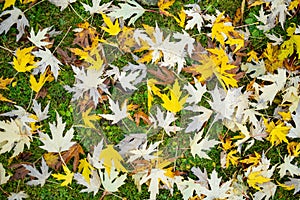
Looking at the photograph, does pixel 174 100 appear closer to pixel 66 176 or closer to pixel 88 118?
pixel 88 118

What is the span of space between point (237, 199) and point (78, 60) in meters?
1.00

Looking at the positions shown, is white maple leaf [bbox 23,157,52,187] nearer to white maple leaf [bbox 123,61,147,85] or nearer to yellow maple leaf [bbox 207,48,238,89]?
white maple leaf [bbox 123,61,147,85]

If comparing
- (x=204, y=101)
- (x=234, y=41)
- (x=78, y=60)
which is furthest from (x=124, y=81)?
(x=234, y=41)

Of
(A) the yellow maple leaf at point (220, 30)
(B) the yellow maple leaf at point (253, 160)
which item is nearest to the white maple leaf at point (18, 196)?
(B) the yellow maple leaf at point (253, 160)

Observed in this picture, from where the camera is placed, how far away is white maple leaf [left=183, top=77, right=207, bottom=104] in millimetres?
2082

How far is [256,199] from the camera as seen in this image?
83.4 inches

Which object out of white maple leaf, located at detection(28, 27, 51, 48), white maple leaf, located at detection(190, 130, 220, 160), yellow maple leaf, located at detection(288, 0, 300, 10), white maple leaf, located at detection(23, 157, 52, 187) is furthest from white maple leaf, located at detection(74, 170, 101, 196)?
yellow maple leaf, located at detection(288, 0, 300, 10)

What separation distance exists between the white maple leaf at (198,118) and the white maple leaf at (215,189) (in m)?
0.22

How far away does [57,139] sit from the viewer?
6.57ft

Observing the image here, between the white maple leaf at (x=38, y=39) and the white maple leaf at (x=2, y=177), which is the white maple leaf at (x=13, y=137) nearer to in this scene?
the white maple leaf at (x=2, y=177)

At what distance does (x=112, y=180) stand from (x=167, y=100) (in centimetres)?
45

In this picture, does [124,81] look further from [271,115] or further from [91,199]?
[271,115]

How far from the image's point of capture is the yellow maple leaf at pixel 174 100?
2.07 metres

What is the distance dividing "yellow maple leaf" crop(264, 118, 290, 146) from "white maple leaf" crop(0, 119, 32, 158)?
1128 millimetres
